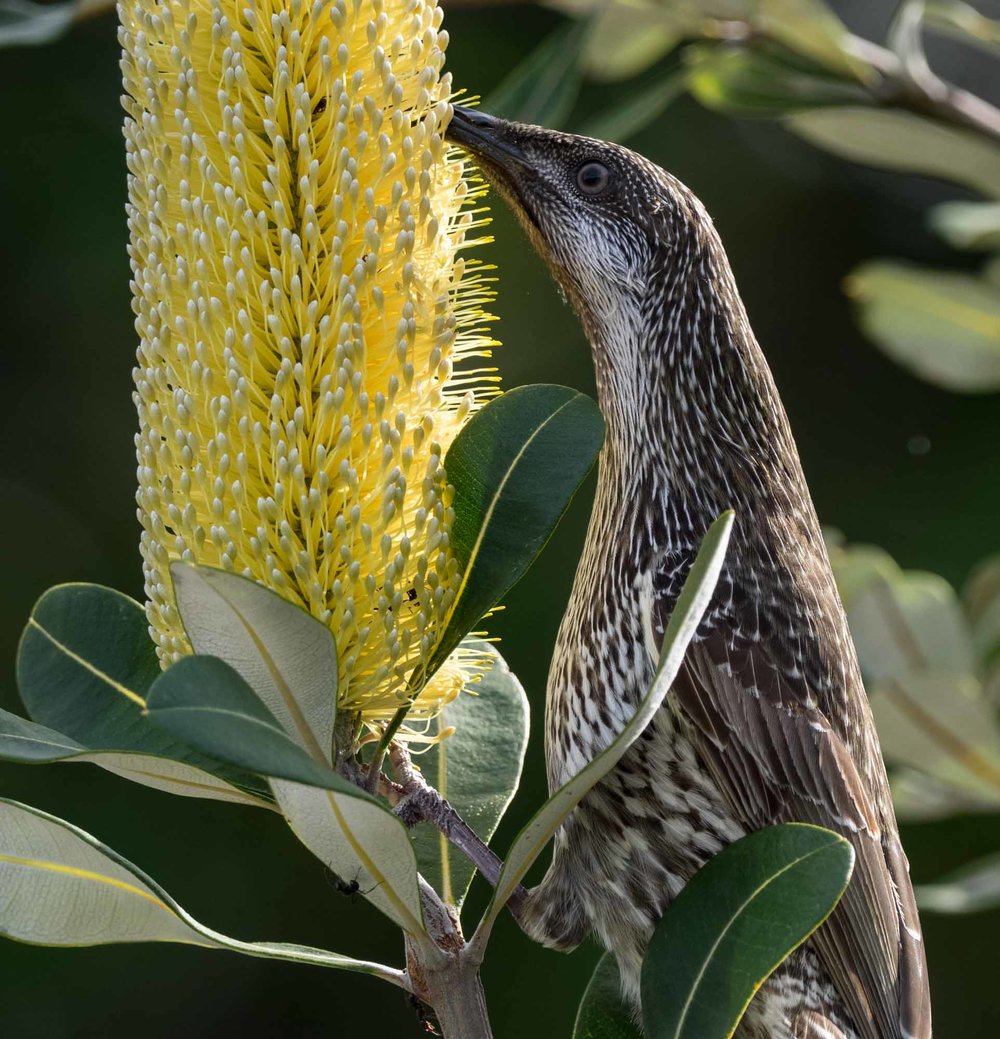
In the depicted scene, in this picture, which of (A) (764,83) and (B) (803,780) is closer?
(B) (803,780)

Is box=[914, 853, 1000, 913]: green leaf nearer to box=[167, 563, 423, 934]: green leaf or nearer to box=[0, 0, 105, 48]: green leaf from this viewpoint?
box=[167, 563, 423, 934]: green leaf

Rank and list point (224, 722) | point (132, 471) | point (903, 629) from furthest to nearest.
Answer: point (132, 471) < point (903, 629) < point (224, 722)

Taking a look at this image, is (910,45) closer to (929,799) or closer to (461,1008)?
(929,799)

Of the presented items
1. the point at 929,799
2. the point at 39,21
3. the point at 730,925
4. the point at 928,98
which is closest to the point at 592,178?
the point at 928,98

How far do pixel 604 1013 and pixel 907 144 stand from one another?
1.07 metres

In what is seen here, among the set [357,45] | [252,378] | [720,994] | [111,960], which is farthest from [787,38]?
[111,960]

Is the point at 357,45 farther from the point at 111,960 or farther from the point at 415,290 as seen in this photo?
the point at 111,960

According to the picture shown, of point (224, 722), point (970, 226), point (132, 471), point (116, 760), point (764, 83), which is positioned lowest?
point (132, 471)

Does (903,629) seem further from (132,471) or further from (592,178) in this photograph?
(132,471)

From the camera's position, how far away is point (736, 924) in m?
0.95

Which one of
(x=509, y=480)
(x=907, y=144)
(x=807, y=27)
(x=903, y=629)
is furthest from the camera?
(x=907, y=144)

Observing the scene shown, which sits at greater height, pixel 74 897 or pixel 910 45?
pixel 910 45

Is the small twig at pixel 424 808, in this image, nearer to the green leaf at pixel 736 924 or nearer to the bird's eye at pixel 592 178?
the green leaf at pixel 736 924

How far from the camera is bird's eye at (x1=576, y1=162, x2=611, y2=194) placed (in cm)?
153
